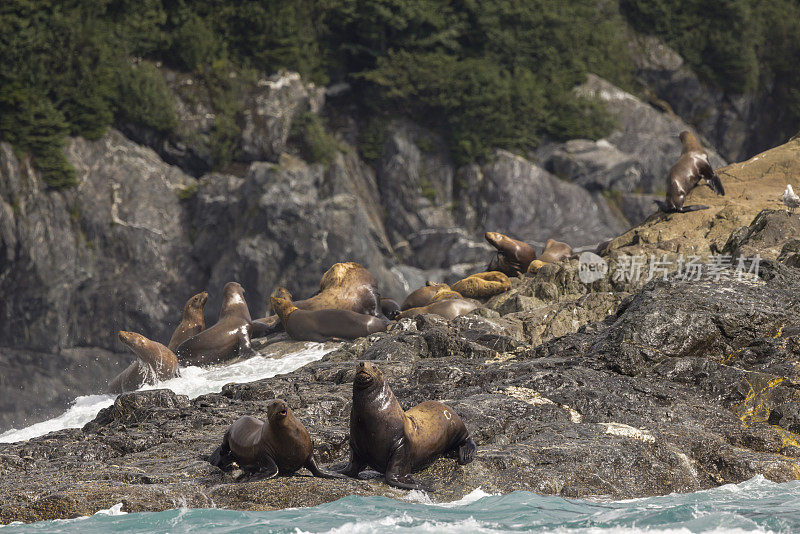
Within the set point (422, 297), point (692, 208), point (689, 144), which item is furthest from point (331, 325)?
point (689, 144)

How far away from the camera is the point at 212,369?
14109 millimetres

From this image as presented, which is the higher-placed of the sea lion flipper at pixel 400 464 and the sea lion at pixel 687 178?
the sea lion at pixel 687 178

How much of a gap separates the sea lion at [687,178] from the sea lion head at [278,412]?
987 cm

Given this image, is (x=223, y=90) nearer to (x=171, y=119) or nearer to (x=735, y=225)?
(x=171, y=119)

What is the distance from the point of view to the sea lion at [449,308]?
14.4 metres

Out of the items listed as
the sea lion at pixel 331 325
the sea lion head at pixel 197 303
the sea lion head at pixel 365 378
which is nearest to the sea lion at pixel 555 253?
the sea lion at pixel 331 325

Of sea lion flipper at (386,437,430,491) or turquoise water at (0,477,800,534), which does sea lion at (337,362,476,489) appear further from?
turquoise water at (0,477,800,534)

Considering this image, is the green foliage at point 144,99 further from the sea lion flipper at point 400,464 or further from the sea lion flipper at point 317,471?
→ the sea lion flipper at point 400,464

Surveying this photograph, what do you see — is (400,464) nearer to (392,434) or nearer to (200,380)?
(392,434)

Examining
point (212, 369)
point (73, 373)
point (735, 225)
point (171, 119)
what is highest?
point (171, 119)

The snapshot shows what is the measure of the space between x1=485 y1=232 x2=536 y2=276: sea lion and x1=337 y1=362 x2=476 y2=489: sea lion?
35.9 feet

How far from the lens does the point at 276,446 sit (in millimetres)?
7148

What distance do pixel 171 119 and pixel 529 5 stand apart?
16.3 m

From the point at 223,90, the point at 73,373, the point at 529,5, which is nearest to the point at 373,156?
the point at 223,90
